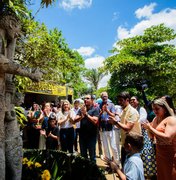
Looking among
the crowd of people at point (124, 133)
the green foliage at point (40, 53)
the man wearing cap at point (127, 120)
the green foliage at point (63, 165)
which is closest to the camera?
the crowd of people at point (124, 133)

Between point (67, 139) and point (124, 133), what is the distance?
8.02ft

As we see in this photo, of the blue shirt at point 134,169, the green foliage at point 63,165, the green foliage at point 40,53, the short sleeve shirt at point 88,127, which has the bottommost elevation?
the green foliage at point 63,165

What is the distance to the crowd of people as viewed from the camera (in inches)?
107

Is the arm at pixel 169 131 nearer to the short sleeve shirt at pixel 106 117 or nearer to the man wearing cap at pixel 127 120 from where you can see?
the man wearing cap at pixel 127 120

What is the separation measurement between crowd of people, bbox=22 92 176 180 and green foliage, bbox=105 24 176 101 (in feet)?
48.5

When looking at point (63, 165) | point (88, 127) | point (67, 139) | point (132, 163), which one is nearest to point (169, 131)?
point (132, 163)

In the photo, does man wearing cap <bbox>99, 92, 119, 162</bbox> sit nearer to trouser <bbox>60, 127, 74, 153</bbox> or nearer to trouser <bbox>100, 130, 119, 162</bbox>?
trouser <bbox>100, 130, 119, 162</bbox>

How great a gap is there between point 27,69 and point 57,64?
276 inches

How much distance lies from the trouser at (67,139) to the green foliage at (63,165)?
1970mm

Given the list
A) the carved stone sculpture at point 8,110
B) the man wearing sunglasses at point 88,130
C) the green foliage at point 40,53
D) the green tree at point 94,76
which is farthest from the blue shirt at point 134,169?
the green tree at point 94,76

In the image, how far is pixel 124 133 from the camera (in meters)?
4.43

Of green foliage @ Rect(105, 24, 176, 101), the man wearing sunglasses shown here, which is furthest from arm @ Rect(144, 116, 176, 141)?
green foliage @ Rect(105, 24, 176, 101)

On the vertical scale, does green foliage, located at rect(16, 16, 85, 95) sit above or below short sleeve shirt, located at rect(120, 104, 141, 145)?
above

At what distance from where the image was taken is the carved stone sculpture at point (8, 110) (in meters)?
3.14
